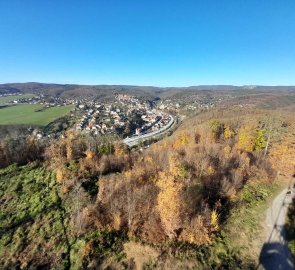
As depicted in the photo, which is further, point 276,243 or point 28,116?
point 28,116

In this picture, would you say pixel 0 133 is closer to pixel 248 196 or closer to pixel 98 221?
pixel 98 221

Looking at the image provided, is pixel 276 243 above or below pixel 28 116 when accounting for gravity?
above

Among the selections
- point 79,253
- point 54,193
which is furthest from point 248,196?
point 54,193

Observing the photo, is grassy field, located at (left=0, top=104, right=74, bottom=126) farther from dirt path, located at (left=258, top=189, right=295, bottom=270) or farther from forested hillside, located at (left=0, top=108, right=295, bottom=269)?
dirt path, located at (left=258, top=189, right=295, bottom=270)

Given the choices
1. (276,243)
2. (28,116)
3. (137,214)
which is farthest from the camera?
(28,116)

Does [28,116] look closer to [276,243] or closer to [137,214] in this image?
[137,214]

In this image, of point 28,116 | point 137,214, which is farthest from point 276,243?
point 28,116

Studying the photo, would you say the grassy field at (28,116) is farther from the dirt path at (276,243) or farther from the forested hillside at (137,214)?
the dirt path at (276,243)

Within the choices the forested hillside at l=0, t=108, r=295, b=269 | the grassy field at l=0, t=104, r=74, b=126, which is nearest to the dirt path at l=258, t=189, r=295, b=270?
the forested hillside at l=0, t=108, r=295, b=269
